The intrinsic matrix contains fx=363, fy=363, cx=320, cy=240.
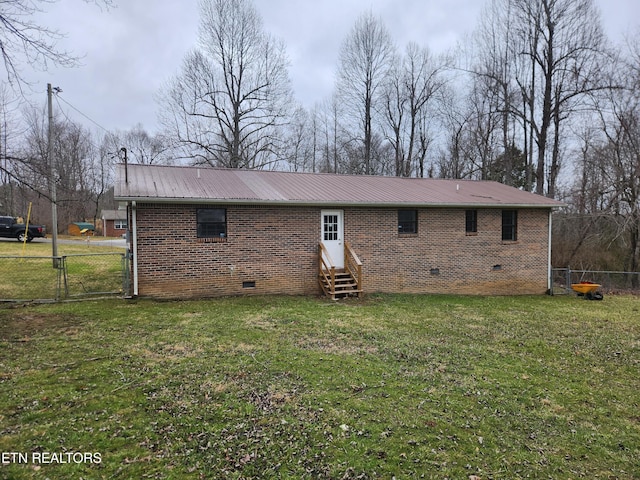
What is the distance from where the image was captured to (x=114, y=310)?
8219 millimetres

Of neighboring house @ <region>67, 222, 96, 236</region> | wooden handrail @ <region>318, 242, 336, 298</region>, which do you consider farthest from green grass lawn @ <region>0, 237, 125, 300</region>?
neighboring house @ <region>67, 222, 96, 236</region>

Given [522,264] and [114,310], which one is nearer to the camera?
[114,310]

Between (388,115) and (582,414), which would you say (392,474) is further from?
(388,115)

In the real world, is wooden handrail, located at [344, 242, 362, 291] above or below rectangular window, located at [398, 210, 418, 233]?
below

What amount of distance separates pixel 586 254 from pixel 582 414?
60.8ft

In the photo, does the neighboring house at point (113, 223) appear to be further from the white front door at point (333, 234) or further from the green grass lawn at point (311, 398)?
the green grass lawn at point (311, 398)

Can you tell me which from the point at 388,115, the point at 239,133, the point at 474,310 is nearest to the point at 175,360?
the point at 474,310

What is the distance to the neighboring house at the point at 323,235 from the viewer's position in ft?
32.0

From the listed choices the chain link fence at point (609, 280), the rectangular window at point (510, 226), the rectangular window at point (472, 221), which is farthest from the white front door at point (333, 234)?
the chain link fence at point (609, 280)

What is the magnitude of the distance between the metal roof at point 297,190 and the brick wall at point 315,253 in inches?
15.4

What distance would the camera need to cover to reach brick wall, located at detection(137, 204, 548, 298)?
382 inches

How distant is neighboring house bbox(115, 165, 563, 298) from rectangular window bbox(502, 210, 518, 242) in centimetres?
4

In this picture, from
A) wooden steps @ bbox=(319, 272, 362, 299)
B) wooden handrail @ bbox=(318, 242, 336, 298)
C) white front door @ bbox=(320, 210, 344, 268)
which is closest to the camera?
wooden steps @ bbox=(319, 272, 362, 299)

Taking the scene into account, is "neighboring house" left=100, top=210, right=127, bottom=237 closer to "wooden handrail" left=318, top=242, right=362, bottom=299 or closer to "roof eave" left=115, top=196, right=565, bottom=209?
"roof eave" left=115, top=196, right=565, bottom=209
